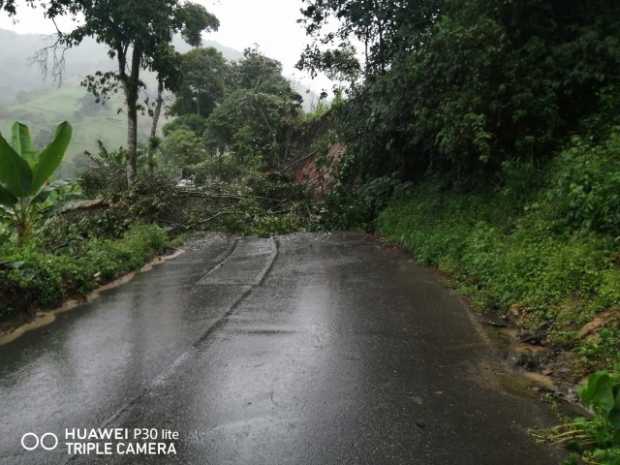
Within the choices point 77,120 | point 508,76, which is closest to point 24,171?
point 508,76

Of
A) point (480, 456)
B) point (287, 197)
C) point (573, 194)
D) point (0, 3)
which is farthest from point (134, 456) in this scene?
point (287, 197)

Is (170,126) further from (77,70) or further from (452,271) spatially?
(77,70)

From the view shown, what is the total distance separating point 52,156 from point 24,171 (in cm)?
49

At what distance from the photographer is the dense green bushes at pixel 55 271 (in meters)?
6.37

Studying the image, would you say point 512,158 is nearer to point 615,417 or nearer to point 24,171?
point 615,417

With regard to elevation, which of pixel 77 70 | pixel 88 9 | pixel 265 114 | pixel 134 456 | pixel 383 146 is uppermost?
pixel 77 70

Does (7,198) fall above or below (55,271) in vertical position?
above

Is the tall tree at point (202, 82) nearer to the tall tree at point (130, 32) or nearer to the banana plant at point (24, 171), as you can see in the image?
the tall tree at point (130, 32)

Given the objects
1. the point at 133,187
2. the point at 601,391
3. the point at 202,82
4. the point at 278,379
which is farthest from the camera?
the point at 202,82

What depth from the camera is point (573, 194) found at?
622cm

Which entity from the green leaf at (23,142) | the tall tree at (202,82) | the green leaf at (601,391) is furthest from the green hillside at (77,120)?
the green leaf at (601,391)

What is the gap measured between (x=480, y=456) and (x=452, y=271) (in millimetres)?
4976

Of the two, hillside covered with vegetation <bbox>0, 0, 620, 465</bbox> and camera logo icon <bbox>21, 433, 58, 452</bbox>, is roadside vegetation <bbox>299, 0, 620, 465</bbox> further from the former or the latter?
camera logo icon <bbox>21, 433, 58, 452</bbox>

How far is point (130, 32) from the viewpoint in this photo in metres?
15.5
